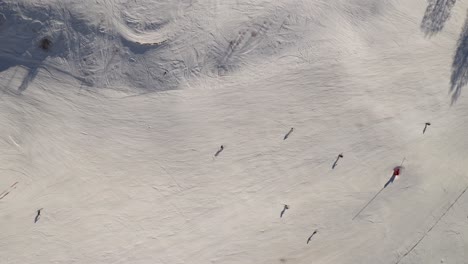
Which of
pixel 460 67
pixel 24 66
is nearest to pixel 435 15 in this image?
pixel 460 67

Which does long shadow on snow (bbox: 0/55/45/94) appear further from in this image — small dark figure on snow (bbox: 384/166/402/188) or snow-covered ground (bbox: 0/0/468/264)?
small dark figure on snow (bbox: 384/166/402/188)

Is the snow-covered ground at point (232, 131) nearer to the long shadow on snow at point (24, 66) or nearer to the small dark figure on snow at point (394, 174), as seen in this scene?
the long shadow on snow at point (24, 66)

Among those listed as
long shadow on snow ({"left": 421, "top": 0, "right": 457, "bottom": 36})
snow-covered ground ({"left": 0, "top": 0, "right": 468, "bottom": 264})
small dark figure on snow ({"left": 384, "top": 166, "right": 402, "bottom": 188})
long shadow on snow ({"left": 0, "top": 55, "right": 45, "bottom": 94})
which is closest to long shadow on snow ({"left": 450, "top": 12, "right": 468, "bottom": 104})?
snow-covered ground ({"left": 0, "top": 0, "right": 468, "bottom": 264})

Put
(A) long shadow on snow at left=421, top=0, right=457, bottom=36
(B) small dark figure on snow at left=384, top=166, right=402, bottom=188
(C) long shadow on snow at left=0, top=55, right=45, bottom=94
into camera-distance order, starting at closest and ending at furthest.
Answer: (C) long shadow on snow at left=0, top=55, right=45, bottom=94
(B) small dark figure on snow at left=384, top=166, right=402, bottom=188
(A) long shadow on snow at left=421, top=0, right=457, bottom=36

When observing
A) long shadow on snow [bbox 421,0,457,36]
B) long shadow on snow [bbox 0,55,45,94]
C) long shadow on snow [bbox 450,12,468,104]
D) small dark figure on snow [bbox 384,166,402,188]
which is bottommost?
long shadow on snow [bbox 0,55,45,94]

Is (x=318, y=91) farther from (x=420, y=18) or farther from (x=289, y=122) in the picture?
(x=420, y=18)

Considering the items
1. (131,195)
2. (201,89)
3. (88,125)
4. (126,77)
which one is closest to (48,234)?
(131,195)
